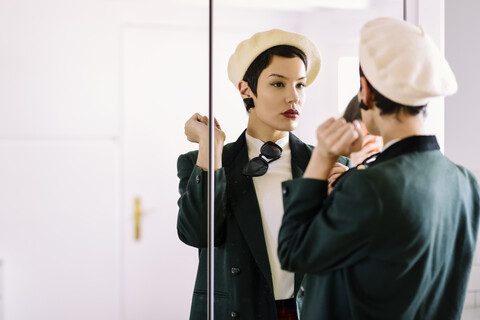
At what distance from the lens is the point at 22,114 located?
1186mm

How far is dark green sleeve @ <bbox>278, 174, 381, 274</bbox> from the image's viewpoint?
0.98 m

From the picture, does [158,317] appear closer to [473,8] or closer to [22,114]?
[22,114]

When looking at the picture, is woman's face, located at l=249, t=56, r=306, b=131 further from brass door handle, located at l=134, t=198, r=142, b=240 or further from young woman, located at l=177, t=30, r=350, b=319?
brass door handle, located at l=134, t=198, r=142, b=240

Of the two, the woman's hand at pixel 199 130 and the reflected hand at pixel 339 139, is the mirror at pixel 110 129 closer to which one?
the woman's hand at pixel 199 130

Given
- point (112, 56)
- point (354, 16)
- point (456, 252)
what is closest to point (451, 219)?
point (456, 252)

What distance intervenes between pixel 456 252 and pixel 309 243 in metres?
0.34

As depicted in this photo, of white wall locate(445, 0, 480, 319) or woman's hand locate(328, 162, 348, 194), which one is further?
white wall locate(445, 0, 480, 319)

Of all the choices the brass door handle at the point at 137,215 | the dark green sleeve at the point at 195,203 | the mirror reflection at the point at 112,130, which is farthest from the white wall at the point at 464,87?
the brass door handle at the point at 137,215

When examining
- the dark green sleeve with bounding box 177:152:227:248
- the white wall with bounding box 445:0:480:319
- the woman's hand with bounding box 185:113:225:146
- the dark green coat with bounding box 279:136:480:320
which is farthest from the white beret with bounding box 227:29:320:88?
the white wall with bounding box 445:0:480:319

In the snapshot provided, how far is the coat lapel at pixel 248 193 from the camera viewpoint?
127cm

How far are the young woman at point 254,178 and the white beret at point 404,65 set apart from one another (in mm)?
249

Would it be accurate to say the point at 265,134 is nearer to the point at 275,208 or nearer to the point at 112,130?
the point at 275,208

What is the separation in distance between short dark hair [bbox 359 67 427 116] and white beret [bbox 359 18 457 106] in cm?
1

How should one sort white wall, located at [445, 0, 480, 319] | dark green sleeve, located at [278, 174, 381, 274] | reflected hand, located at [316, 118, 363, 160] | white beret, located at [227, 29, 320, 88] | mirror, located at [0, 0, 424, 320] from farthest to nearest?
white wall, located at [445, 0, 480, 319]
white beret, located at [227, 29, 320, 88]
mirror, located at [0, 0, 424, 320]
reflected hand, located at [316, 118, 363, 160]
dark green sleeve, located at [278, 174, 381, 274]
